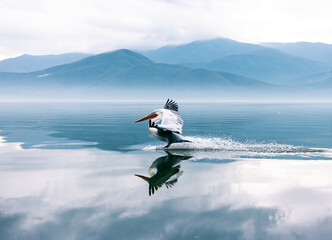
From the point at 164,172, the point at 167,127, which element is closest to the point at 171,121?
the point at 167,127

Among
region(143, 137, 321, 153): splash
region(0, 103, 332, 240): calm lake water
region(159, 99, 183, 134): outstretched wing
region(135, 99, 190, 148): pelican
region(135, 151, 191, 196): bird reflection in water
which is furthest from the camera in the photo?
region(143, 137, 321, 153): splash

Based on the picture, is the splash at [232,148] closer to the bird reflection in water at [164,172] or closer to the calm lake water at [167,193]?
the calm lake water at [167,193]

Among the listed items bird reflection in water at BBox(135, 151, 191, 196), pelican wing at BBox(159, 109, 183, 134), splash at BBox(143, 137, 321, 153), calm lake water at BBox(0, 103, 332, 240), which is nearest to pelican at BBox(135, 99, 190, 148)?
pelican wing at BBox(159, 109, 183, 134)

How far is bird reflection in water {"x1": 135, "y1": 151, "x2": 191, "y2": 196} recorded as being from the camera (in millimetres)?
14688

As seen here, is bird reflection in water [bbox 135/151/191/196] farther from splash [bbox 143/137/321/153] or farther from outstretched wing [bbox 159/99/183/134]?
splash [bbox 143/137/321/153]

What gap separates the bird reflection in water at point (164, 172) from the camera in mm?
14688

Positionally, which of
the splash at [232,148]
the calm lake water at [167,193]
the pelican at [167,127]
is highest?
the pelican at [167,127]

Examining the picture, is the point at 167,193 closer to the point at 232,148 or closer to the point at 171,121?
the point at 171,121

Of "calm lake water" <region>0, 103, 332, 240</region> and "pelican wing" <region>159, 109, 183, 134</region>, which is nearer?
"calm lake water" <region>0, 103, 332, 240</region>

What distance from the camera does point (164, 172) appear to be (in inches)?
660

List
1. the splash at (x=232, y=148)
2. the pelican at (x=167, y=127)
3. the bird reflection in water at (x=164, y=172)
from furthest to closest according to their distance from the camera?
the splash at (x=232, y=148)
the pelican at (x=167, y=127)
the bird reflection in water at (x=164, y=172)

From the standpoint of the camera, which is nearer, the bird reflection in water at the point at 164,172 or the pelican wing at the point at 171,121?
the bird reflection in water at the point at 164,172

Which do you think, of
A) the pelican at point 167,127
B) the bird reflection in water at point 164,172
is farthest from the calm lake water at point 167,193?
the pelican at point 167,127

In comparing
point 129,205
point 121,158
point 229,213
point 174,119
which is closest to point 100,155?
point 121,158
